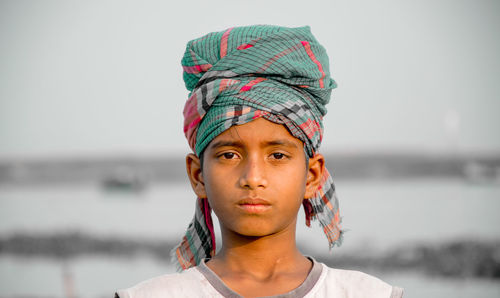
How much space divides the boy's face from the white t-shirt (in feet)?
0.63

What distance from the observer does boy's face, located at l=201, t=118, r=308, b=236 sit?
197cm

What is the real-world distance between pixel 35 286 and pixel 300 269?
18.1 feet

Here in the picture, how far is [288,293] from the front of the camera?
1.99m

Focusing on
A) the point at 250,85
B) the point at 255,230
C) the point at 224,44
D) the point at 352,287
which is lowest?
the point at 352,287

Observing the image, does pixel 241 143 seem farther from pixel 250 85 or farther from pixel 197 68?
pixel 197 68

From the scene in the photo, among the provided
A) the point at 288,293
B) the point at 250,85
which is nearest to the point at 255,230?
the point at 288,293

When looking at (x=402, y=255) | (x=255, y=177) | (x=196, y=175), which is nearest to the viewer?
(x=255, y=177)

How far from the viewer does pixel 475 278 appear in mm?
6875

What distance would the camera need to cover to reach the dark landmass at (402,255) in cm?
705

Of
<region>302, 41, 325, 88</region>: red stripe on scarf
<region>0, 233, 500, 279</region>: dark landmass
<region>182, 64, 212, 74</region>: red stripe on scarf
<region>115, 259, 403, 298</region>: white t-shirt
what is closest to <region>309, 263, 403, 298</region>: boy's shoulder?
<region>115, 259, 403, 298</region>: white t-shirt

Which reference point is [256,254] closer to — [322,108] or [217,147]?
[217,147]

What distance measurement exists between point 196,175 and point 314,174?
418 millimetres

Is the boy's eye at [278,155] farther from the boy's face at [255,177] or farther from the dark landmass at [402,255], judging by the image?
the dark landmass at [402,255]

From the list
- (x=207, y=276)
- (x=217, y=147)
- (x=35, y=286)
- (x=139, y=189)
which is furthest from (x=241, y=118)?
(x=139, y=189)
